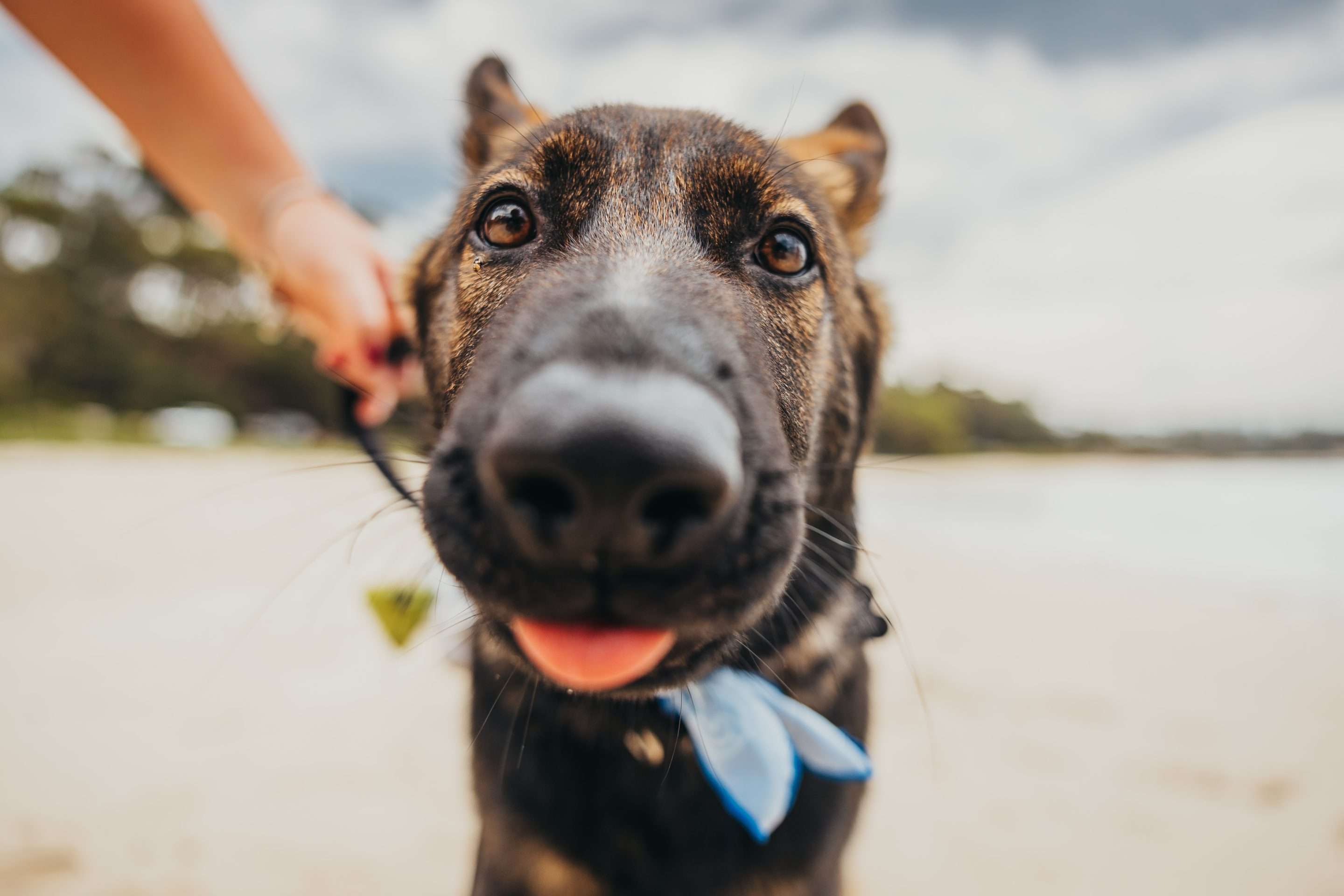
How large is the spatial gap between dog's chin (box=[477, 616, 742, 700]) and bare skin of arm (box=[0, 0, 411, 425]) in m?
1.85

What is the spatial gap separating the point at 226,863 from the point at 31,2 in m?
3.70

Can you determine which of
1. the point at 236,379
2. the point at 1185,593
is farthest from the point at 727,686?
the point at 236,379

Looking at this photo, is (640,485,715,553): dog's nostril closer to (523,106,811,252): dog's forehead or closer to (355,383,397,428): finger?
(523,106,811,252): dog's forehead

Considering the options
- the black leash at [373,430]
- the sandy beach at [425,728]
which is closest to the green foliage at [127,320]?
the sandy beach at [425,728]

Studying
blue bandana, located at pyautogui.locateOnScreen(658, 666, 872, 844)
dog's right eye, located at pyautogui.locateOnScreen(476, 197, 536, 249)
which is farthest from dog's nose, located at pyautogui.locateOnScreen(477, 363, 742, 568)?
dog's right eye, located at pyautogui.locateOnScreen(476, 197, 536, 249)

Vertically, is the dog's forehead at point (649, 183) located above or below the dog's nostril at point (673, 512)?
above

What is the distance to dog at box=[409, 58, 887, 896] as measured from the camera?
124 cm

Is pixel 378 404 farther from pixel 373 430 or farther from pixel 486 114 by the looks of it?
pixel 486 114

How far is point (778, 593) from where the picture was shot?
1.71 meters

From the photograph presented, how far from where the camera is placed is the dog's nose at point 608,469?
3.79 feet

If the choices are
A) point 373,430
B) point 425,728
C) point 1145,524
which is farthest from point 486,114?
point 1145,524

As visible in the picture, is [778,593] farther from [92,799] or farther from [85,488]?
[85,488]

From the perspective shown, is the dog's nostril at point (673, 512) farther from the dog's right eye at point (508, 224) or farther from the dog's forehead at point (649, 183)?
the dog's right eye at point (508, 224)

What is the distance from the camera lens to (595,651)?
4.68ft
